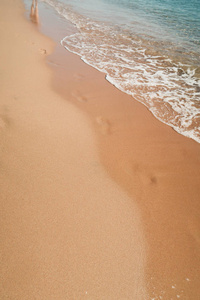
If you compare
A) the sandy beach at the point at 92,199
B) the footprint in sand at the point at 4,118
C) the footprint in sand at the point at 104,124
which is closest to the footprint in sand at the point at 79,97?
the sandy beach at the point at 92,199

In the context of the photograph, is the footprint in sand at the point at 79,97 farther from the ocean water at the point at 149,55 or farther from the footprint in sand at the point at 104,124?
the ocean water at the point at 149,55

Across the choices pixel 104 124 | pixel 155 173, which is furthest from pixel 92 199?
pixel 104 124

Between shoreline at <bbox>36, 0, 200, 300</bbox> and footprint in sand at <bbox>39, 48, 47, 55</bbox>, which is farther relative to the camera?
footprint in sand at <bbox>39, 48, 47, 55</bbox>

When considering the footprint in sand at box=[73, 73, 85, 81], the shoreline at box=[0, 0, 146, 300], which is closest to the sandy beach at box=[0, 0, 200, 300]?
the shoreline at box=[0, 0, 146, 300]

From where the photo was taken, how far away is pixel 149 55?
6.10 metres

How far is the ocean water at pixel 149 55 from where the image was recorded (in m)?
3.75

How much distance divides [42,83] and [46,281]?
10.9ft

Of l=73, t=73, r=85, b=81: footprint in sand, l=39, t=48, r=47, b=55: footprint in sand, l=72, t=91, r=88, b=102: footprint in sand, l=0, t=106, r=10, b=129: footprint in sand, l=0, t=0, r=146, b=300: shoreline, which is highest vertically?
l=39, t=48, r=47, b=55: footprint in sand

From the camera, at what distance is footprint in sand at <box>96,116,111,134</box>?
2.90 metres

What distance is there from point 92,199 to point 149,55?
586 centimetres

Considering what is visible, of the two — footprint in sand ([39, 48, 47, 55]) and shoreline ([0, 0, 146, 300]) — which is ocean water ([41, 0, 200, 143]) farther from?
shoreline ([0, 0, 146, 300])

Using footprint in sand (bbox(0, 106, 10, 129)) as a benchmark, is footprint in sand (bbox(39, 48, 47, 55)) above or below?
above

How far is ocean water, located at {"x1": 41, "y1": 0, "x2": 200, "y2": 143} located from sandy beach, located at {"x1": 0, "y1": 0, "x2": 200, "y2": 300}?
0.65 meters

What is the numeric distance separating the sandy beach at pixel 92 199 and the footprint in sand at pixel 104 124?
0.02m
